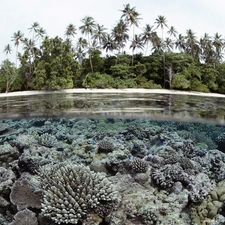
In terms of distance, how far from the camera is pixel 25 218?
3904 millimetres

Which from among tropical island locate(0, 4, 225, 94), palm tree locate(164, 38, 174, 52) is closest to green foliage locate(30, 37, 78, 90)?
tropical island locate(0, 4, 225, 94)

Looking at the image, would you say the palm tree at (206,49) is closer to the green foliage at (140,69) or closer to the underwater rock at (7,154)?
the green foliage at (140,69)

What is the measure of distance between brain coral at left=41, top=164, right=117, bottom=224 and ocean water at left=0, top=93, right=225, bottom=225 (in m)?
0.01

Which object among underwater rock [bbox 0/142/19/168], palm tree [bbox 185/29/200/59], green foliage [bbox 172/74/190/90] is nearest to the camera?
underwater rock [bbox 0/142/19/168]

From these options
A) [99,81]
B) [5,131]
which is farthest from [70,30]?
[5,131]

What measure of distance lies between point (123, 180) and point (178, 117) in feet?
16.6

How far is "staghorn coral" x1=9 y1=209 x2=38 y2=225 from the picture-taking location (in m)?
3.87

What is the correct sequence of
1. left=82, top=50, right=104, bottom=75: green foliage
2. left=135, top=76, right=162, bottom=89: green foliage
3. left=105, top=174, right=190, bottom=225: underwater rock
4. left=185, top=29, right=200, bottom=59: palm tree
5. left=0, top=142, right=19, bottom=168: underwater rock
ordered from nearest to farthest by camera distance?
left=105, top=174, right=190, bottom=225: underwater rock
left=0, top=142, right=19, bottom=168: underwater rock
left=135, top=76, right=162, bottom=89: green foliage
left=82, top=50, right=104, bottom=75: green foliage
left=185, top=29, right=200, bottom=59: palm tree

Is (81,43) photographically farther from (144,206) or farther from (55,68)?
(144,206)

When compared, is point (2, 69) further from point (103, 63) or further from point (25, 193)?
point (25, 193)

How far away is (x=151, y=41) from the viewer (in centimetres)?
3659

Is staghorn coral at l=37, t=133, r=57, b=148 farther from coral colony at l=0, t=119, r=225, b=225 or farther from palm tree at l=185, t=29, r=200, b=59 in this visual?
palm tree at l=185, t=29, r=200, b=59

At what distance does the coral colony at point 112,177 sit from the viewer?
3924 millimetres

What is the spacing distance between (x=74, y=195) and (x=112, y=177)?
1190 millimetres
